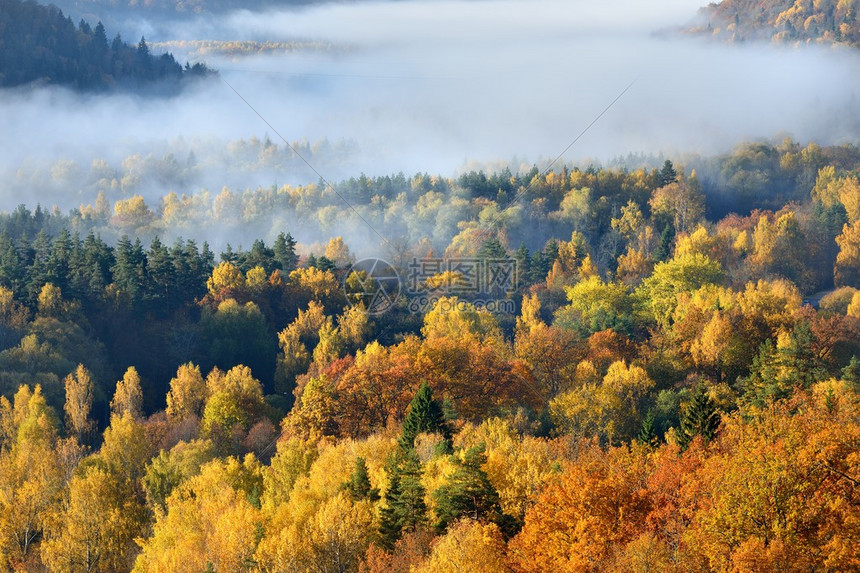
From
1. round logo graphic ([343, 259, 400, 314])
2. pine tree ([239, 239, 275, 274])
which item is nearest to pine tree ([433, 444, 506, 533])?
round logo graphic ([343, 259, 400, 314])

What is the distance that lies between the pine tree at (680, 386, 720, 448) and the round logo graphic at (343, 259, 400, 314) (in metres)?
67.1

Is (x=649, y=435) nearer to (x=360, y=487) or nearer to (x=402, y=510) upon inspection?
(x=360, y=487)

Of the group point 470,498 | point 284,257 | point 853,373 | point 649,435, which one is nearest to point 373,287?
point 284,257

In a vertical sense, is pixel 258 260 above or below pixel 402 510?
below

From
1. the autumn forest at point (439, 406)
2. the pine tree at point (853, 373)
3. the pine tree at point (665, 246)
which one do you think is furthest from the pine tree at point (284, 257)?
the pine tree at point (853, 373)

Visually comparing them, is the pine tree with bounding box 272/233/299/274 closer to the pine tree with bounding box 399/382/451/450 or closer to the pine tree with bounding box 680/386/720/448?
the pine tree with bounding box 399/382/451/450

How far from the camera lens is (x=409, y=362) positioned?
97.2 m

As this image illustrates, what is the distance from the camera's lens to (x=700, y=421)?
6800 cm

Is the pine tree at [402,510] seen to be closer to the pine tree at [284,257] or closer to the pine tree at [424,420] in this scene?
the pine tree at [424,420]

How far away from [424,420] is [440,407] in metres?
6.76

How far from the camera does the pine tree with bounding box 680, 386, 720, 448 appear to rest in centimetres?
6681

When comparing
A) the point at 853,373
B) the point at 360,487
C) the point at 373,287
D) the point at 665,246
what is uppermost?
the point at 360,487

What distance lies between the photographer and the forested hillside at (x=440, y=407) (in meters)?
51.2

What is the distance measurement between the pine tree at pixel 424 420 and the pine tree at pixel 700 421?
13.2 meters
